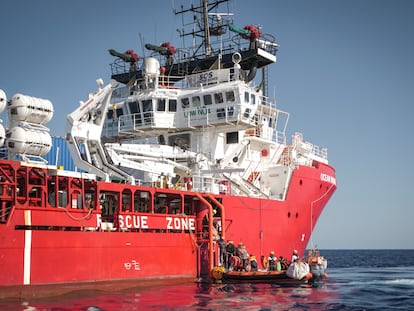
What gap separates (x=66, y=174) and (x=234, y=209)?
27.2ft

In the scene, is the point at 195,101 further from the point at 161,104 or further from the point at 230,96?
the point at 230,96

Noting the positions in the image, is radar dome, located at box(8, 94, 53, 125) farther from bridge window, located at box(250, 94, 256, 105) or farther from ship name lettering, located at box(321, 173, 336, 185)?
ship name lettering, located at box(321, 173, 336, 185)

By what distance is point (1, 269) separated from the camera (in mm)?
15969

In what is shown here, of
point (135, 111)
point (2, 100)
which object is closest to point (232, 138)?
point (135, 111)

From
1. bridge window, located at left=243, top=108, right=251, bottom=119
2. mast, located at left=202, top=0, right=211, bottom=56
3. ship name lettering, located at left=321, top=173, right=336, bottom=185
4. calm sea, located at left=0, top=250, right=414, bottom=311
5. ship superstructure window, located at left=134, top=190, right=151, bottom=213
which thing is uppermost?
mast, located at left=202, top=0, right=211, bottom=56

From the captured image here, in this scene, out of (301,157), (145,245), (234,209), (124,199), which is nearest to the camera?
(145,245)

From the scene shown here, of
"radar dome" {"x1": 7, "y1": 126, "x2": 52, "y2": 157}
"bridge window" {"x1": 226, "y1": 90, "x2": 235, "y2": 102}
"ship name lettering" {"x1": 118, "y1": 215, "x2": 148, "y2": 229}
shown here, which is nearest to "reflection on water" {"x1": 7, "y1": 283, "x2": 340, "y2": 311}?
"ship name lettering" {"x1": 118, "y1": 215, "x2": 148, "y2": 229}

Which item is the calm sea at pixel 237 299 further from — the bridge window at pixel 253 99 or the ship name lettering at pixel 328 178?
the bridge window at pixel 253 99

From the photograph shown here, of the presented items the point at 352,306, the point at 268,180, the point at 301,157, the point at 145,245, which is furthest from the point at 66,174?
the point at 301,157

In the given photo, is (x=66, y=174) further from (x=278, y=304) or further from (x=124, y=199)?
(x=278, y=304)

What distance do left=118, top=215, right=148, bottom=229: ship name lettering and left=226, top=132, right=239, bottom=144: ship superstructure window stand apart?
9.08m

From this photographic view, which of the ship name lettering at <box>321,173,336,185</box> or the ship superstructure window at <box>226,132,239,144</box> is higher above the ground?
the ship superstructure window at <box>226,132,239,144</box>

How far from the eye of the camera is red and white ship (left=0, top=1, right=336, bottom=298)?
17469 millimetres

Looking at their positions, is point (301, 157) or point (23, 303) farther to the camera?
point (301, 157)
